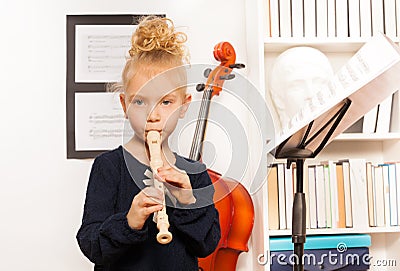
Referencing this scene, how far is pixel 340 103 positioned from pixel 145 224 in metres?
0.49

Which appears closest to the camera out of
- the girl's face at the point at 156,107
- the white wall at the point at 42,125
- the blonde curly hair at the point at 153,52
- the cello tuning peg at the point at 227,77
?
the girl's face at the point at 156,107

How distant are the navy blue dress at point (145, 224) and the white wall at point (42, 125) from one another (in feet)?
2.16

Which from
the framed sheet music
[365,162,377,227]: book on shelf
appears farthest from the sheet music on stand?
the framed sheet music

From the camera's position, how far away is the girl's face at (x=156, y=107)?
4.36ft

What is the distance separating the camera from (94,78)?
2.18 metres

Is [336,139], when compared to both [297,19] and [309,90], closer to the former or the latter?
[309,90]

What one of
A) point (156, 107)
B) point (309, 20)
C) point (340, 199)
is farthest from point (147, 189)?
point (309, 20)

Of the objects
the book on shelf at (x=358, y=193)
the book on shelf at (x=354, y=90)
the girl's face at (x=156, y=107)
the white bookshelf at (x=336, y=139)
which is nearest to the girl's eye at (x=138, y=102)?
the girl's face at (x=156, y=107)

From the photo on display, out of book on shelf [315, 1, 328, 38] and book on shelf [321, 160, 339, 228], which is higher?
book on shelf [315, 1, 328, 38]

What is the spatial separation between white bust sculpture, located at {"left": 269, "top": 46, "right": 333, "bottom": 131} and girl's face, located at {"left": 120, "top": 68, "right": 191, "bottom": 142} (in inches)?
27.0

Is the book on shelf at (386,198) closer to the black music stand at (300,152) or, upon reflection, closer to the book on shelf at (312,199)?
the book on shelf at (312,199)

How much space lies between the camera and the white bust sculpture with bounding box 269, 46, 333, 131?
199cm

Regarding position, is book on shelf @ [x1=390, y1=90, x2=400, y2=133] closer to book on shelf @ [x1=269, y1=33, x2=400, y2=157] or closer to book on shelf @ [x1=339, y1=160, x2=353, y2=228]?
book on shelf @ [x1=339, y1=160, x2=353, y2=228]

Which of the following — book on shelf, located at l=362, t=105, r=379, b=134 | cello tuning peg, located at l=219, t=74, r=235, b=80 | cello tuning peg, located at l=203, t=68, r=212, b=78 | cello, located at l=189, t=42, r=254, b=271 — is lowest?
cello, located at l=189, t=42, r=254, b=271
